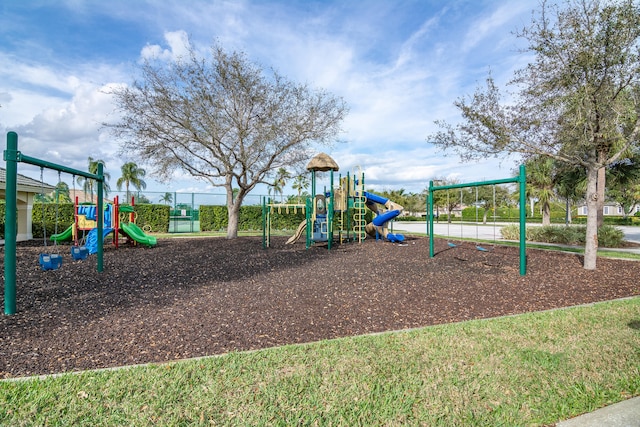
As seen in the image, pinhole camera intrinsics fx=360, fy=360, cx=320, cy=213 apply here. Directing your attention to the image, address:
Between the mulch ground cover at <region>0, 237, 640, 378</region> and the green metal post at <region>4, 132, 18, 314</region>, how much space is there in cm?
25

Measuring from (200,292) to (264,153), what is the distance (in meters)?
9.49

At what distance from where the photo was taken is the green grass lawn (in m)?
2.32

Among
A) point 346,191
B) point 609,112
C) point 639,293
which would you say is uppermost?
point 609,112

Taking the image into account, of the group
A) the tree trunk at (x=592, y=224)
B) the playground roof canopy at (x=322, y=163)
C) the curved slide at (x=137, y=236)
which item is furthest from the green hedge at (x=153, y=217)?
the tree trunk at (x=592, y=224)

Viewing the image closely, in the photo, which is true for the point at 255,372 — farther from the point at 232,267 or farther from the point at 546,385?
the point at 232,267

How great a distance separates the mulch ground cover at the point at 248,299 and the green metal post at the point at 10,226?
0.82 ft

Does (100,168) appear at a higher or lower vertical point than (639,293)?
higher

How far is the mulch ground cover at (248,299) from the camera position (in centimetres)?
352

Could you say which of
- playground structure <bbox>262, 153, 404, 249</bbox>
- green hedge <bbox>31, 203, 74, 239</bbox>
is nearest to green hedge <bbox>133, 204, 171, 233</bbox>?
green hedge <bbox>31, 203, 74, 239</bbox>

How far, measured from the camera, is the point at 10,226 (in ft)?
15.2

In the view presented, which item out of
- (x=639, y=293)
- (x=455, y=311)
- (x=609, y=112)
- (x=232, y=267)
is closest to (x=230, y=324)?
(x=455, y=311)

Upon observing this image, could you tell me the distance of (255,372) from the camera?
287 centimetres

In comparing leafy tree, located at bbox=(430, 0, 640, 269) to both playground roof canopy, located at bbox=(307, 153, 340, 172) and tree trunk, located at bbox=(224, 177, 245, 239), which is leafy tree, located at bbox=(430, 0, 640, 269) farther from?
tree trunk, located at bbox=(224, 177, 245, 239)

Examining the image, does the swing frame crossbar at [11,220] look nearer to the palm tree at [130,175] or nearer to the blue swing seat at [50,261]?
the blue swing seat at [50,261]
